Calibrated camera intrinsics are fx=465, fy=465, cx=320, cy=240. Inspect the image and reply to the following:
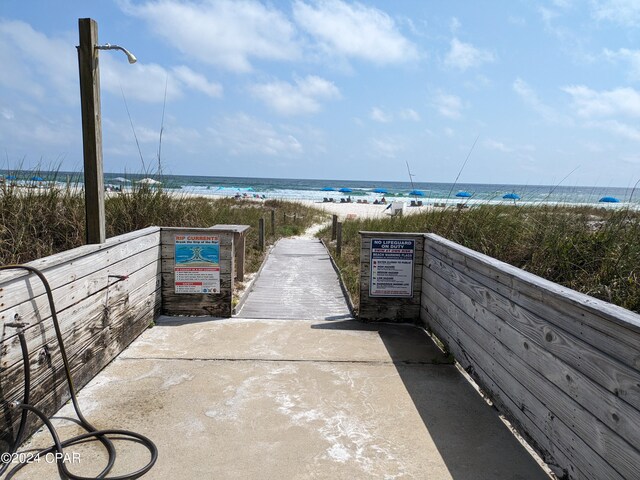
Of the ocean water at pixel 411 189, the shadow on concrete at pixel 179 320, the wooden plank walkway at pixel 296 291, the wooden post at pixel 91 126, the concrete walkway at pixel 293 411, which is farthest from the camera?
the ocean water at pixel 411 189

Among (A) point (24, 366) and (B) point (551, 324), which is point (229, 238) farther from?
(B) point (551, 324)

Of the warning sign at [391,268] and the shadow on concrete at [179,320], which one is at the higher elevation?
the warning sign at [391,268]

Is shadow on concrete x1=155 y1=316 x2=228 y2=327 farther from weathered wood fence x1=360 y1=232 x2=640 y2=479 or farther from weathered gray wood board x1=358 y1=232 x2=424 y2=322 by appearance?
weathered wood fence x1=360 y1=232 x2=640 y2=479

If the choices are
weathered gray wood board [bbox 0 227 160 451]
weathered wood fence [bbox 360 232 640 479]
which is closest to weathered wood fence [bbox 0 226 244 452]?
weathered gray wood board [bbox 0 227 160 451]

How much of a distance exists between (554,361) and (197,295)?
4.31 m

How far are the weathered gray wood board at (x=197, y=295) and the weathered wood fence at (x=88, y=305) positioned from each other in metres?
0.01

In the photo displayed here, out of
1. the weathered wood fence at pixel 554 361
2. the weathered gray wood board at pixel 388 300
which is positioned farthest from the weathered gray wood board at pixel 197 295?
the weathered wood fence at pixel 554 361

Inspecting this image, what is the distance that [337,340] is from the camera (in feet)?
17.0

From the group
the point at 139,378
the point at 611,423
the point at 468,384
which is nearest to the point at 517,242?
the point at 468,384

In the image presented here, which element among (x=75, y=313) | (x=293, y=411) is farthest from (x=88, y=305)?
(x=293, y=411)

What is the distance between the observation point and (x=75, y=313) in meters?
3.66

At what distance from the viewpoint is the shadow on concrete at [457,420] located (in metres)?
2.85

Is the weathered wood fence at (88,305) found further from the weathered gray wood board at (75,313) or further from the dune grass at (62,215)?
the dune grass at (62,215)

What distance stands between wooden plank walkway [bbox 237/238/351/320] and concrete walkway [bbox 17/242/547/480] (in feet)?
2.83
